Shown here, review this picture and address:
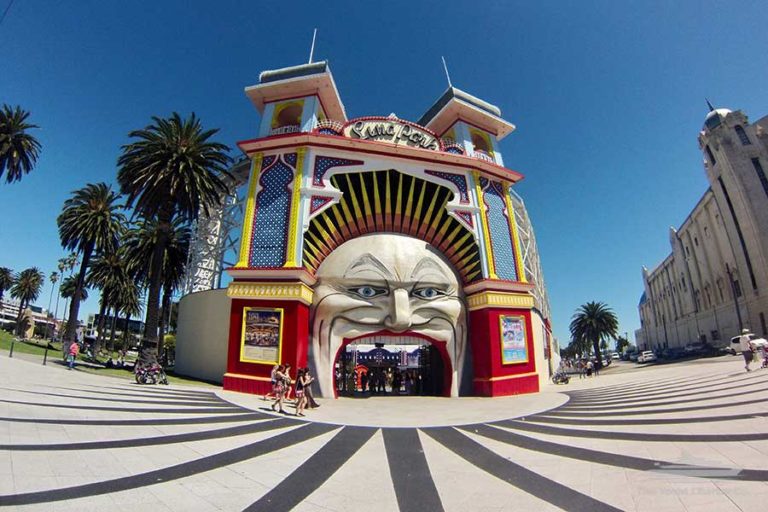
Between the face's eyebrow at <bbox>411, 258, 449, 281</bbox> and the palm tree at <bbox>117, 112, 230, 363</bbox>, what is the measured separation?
1530 centimetres

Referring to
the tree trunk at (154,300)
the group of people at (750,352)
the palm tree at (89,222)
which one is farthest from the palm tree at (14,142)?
the group of people at (750,352)

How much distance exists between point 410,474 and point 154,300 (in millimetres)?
21842

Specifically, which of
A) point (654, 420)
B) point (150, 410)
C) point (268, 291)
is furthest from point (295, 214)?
point (654, 420)

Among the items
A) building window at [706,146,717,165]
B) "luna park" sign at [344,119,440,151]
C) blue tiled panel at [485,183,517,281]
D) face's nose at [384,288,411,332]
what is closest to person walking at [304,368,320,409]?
face's nose at [384,288,411,332]

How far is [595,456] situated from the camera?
658cm

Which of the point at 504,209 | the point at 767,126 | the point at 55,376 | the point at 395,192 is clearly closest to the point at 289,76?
the point at 395,192

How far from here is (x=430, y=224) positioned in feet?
71.5

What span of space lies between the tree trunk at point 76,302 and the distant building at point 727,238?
234 ft

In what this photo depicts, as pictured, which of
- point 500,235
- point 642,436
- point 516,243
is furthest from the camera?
point 516,243

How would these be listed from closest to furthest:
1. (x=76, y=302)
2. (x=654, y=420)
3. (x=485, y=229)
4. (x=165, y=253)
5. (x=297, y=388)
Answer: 1. (x=654, y=420)
2. (x=297, y=388)
3. (x=485, y=229)
4. (x=76, y=302)
5. (x=165, y=253)

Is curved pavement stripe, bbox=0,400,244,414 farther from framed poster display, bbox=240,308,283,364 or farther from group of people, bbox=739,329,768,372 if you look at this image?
group of people, bbox=739,329,768,372

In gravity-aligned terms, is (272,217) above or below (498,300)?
above

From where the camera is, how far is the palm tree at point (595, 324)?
55.6m

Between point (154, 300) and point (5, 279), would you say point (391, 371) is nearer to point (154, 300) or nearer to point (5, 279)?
point (154, 300)
